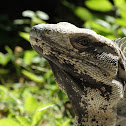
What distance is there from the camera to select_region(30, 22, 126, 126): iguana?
1.40m

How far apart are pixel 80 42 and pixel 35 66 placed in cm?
224

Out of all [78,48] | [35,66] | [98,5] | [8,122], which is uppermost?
[78,48]

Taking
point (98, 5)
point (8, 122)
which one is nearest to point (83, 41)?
point (8, 122)

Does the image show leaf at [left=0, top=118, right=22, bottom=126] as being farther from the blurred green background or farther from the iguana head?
the iguana head

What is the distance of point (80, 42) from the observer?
1.40 metres

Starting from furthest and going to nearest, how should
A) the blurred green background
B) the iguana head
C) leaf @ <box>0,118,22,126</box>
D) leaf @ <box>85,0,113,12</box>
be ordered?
leaf @ <box>85,0,113,12</box>, the blurred green background, leaf @ <box>0,118,22,126</box>, the iguana head

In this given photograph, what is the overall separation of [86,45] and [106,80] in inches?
7.7

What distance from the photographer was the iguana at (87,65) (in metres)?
1.40

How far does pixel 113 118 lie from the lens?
1535mm

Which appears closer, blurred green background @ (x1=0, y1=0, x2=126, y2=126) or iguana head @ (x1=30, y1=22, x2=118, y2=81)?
iguana head @ (x1=30, y1=22, x2=118, y2=81)

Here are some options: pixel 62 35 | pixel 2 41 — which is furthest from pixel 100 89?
pixel 2 41

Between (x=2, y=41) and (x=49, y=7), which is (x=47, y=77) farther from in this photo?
(x=49, y=7)

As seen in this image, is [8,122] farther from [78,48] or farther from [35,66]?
[35,66]

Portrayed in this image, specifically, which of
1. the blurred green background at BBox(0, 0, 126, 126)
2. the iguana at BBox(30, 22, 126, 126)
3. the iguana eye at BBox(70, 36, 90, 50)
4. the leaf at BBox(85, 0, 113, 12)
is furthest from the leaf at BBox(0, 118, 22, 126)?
the leaf at BBox(85, 0, 113, 12)
